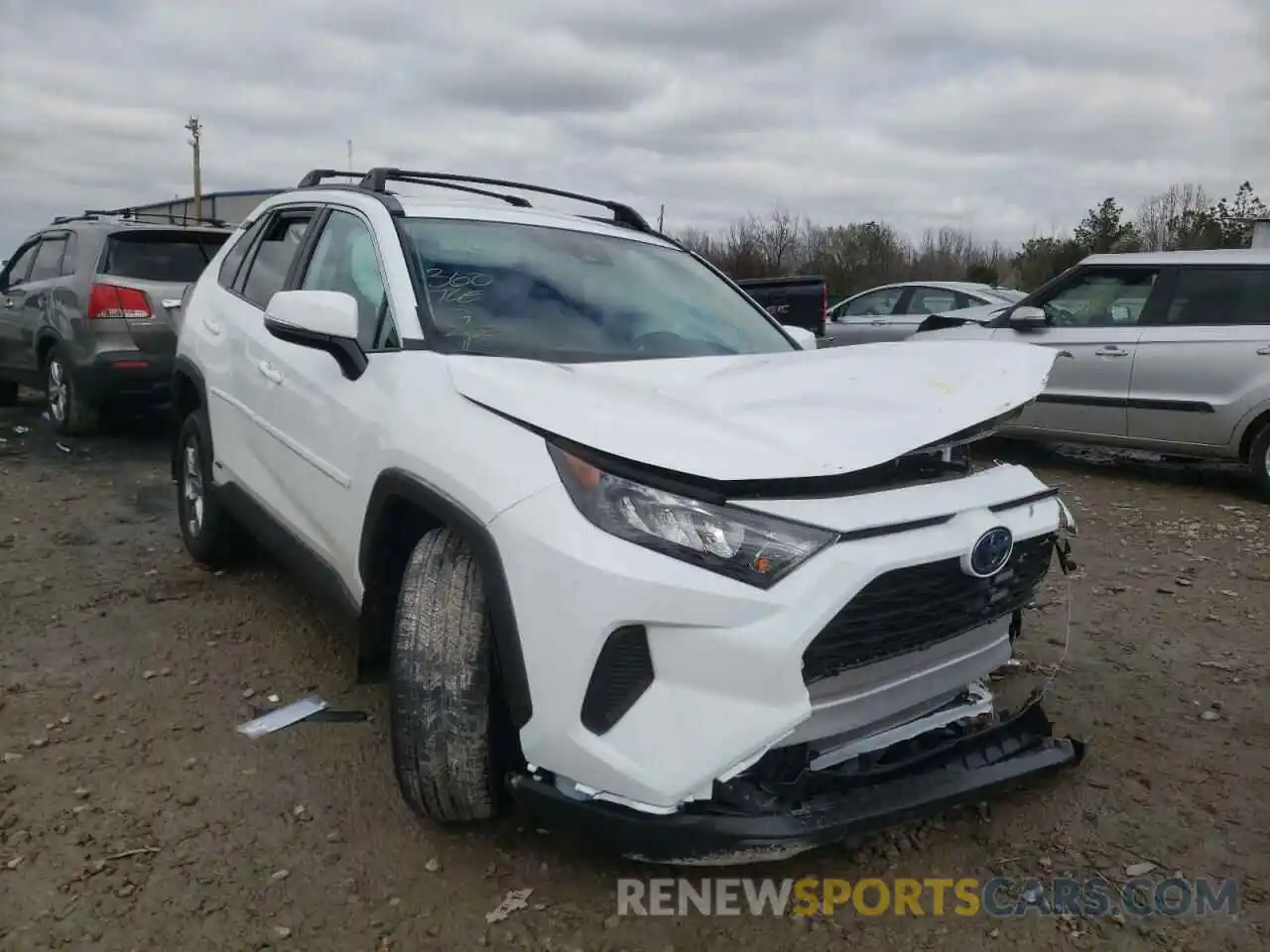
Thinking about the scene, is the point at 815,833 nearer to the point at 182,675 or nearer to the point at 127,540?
the point at 182,675

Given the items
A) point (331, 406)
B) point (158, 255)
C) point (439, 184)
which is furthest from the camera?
point (158, 255)

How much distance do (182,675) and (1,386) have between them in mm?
7979

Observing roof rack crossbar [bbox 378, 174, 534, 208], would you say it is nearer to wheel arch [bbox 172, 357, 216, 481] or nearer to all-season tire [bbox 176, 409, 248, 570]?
wheel arch [bbox 172, 357, 216, 481]

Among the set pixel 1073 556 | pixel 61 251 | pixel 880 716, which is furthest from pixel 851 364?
pixel 61 251

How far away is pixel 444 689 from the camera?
2.36 m

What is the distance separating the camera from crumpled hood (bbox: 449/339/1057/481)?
211 centimetres

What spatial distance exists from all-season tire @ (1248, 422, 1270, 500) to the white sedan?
4.64m

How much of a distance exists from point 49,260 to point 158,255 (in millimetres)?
1362

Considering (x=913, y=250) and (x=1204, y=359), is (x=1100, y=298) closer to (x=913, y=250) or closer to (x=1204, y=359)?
(x=1204, y=359)

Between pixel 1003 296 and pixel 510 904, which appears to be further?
pixel 1003 296

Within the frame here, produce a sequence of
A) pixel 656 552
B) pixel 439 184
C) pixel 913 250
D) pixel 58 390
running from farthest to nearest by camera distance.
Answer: pixel 913 250, pixel 58 390, pixel 439 184, pixel 656 552

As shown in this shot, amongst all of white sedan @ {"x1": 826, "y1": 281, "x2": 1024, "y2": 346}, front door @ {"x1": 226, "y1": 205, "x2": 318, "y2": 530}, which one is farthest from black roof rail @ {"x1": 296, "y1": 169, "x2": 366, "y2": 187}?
white sedan @ {"x1": 826, "y1": 281, "x2": 1024, "y2": 346}

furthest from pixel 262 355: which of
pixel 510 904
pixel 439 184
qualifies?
pixel 510 904

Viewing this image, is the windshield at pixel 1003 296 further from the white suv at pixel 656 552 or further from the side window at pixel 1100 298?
the white suv at pixel 656 552
